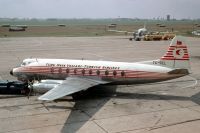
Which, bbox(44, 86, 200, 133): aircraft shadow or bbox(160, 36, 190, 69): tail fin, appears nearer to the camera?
bbox(44, 86, 200, 133): aircraft shadow

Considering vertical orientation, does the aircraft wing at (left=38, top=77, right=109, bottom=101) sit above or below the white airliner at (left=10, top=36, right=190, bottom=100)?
below

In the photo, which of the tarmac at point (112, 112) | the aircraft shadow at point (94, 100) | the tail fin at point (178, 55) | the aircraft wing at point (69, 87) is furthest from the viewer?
the tail fin at point (178, 55)

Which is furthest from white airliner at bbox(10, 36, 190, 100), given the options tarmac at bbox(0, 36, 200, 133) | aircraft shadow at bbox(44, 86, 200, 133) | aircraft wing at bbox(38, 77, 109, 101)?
tarmac at bbox(0, 36, 200, 133)

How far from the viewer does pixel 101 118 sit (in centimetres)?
2423

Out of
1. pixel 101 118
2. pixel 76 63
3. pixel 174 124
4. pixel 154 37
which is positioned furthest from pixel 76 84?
pixel 154 37

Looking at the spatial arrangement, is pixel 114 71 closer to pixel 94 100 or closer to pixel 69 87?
pixel 94 100

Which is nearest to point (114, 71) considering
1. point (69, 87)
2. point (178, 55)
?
point (69, 87)

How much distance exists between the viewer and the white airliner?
2978 centimetres

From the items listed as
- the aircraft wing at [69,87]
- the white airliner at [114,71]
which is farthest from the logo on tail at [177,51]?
A: the aircraft wing at [69,87]

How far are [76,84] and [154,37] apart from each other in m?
79.8

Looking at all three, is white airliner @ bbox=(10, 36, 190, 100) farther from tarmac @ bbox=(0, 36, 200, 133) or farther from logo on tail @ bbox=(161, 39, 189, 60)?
tarmac @ bbox=(0, 36, 200, 133)

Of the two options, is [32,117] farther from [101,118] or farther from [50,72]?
[50,72]

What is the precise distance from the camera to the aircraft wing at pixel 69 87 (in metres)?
24.5

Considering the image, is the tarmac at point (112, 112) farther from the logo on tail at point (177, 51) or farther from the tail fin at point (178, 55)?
the logo on tail at point (177, 51)
